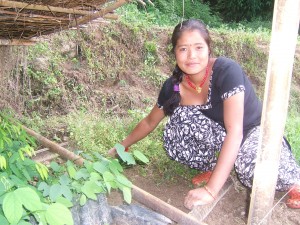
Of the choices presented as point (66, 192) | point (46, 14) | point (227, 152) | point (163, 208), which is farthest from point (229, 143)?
point (46, 14)

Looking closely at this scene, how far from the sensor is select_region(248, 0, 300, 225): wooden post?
5.07 ft

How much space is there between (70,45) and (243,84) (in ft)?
13.4

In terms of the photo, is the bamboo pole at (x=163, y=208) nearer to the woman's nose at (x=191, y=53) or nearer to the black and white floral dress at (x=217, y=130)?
the black and white floral dress at (x=217, y=130)

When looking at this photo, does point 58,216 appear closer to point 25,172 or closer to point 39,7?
point 25,172

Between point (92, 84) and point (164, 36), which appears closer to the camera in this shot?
point (92, 84)

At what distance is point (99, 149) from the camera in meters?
3.34

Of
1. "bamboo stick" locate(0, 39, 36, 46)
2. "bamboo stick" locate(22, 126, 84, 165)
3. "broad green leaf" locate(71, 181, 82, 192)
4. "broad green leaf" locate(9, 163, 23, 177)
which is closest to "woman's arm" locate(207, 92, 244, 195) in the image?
"broad green leaf" locate(71, 181, 82, 192)

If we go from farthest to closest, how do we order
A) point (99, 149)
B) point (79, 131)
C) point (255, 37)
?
point (255, 37) < point (79, 131) < point (99, 149)

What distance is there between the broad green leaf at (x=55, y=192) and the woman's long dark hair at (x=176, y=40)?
4.08 ft

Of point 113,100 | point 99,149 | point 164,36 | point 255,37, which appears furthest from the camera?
point 255,37

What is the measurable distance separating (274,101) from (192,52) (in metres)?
0.77

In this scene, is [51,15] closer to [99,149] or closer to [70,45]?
[99,149]

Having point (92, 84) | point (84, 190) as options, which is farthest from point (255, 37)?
point (84, 190)

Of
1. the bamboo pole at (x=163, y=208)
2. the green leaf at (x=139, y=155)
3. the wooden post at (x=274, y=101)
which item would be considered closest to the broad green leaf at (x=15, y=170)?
the green leaf at (x=139, y=155)
